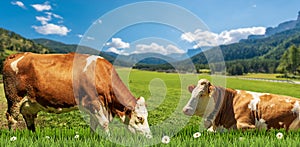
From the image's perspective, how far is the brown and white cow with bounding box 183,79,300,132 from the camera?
651 centimetres

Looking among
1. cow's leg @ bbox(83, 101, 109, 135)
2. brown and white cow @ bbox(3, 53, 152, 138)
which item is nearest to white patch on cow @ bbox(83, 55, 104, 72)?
brown and white cow @ bbox(3, 53, 152, 138)

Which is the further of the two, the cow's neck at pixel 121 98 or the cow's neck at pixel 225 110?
the cow's neck at pixel 225 110

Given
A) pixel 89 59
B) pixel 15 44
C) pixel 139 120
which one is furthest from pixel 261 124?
pixel 15 44

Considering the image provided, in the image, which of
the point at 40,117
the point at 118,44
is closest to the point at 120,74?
the point at 118,44

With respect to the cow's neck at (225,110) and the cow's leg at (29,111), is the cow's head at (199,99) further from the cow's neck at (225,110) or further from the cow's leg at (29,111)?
the cow's leg at (29,111)

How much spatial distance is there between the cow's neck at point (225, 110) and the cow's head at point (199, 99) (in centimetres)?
26

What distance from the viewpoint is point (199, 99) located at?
6.81 metres

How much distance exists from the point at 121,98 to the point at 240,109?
2.68m

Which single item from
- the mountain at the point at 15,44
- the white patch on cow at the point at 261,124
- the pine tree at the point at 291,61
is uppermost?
the mountain at the point at 15,44

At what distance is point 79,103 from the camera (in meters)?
5.93

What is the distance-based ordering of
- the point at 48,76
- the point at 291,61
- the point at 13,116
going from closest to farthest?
1. the point at 48,76
2. the point at 13,116
3. the point at 291,61

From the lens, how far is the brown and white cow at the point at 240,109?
6.51m

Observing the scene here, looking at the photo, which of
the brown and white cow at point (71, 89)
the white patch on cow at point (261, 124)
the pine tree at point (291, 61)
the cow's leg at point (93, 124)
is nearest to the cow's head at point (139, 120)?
the brown and white cow at point (71, 89)

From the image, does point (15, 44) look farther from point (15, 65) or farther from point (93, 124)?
point (93, 124)
